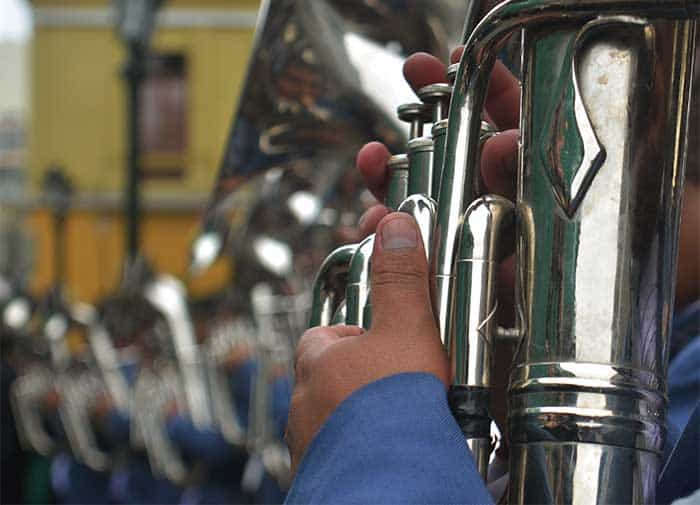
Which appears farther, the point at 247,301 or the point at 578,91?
the point at 247,301

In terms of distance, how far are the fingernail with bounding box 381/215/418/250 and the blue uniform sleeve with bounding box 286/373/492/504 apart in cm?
10

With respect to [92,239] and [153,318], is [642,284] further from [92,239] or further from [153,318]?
[92,239]

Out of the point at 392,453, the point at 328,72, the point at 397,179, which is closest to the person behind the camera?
the point at 392,453

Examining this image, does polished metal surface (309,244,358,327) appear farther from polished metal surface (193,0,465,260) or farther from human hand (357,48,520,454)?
polished metal surface (193,0,465,260)

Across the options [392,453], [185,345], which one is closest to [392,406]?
[392,453]

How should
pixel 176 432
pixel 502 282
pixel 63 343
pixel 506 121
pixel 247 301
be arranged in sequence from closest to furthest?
pixel 502 282, pixel 506 121, pixel 247 301, pixel 176 432, pixel 63 343

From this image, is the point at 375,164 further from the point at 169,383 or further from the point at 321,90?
the point at 169,383

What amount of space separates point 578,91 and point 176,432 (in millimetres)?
5515

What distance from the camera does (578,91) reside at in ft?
2.94

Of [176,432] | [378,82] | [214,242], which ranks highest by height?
[378,82]

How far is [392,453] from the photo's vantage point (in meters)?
0.85

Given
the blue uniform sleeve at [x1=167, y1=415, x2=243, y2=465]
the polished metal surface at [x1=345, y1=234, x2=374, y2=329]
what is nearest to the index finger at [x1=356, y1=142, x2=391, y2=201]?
the polished metal surface at [x1=345, y1=234, x2=374, y2=329]

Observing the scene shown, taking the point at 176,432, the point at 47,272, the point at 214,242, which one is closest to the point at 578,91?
the point at 214,242

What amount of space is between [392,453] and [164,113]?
15025 mm
